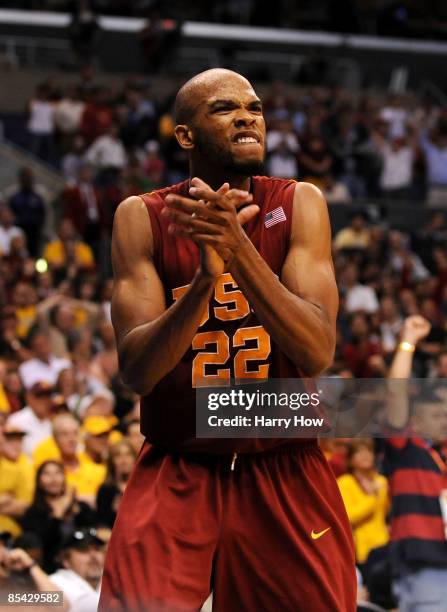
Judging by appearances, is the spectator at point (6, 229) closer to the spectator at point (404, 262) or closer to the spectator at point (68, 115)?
the spectator at point (68, 115)

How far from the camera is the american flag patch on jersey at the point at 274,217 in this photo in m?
3.79

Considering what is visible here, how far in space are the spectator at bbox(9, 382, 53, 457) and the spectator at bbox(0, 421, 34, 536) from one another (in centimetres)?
57

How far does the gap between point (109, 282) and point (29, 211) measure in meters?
2.02

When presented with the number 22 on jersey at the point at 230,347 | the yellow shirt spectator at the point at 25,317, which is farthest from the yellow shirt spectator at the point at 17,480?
the number 22 on jersey at the point at 230,347

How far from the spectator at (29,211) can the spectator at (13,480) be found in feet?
20.6

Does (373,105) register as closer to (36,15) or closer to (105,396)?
(36,15)

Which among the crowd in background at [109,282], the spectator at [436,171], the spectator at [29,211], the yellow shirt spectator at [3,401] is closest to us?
the crowd in background at [109,282]

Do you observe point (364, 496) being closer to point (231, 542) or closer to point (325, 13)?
point (231, 542)

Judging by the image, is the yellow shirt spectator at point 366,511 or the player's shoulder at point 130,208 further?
the yellow shirt spectator at point 366,511

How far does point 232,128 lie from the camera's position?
12.1 ft

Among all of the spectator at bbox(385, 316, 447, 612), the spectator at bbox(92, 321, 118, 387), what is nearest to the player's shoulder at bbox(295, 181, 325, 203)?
the spectator at bbox(385, 316, 447, 612)

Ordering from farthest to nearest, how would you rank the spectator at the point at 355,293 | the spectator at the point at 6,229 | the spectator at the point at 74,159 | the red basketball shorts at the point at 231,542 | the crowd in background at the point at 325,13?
the crowd in background at the point at 325,13
the spectator at the point at 74,159
the spectator at the point at 355,293
the spectator at the point at 6,229
the red basketball shorts at the point at 231,542

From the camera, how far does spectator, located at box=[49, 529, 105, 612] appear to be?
5762 mm

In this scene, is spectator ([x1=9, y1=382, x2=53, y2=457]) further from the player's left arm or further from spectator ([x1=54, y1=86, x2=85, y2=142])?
spectator ([x1=54, y1=86, x2=85, y2=142])
